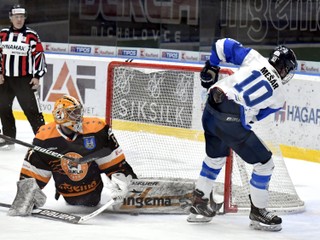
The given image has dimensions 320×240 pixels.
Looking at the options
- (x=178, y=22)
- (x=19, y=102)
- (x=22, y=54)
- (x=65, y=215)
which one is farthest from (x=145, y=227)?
(x=178, y=22)

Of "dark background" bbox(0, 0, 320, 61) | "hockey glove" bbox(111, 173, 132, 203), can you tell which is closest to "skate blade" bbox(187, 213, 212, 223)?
"hockey glove" bbox(111, 173, 132, 203)

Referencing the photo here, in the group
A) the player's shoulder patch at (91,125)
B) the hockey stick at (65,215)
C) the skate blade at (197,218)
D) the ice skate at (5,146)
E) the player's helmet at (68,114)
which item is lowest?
the ice skate at (5,146)

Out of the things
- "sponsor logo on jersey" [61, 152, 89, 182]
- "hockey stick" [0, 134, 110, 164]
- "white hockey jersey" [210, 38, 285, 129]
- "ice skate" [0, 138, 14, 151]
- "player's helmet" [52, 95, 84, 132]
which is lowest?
"ice skate" [0, 138, 14, 151]

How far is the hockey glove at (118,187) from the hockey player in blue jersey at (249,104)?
53 centimetres

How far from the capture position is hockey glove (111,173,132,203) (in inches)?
235

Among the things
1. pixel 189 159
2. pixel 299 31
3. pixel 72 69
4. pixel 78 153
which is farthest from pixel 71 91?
pixel 78 153

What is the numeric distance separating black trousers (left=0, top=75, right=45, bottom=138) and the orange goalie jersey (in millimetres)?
2781

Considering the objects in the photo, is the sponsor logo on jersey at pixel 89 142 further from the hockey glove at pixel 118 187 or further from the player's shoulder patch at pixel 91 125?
the hockey glove at pixel 118 187

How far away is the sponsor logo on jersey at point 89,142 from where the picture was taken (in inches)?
235

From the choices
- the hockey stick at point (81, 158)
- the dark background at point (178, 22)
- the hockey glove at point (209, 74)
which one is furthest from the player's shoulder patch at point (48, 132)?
the dark background at point (178, 22)

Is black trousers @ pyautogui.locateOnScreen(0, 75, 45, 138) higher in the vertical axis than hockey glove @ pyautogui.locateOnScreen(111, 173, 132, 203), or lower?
lower

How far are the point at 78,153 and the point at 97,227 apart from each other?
0.47 meters

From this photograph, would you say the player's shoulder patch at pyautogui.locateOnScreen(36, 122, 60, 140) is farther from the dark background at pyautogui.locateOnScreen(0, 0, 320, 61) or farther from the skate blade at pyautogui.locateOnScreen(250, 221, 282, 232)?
the dark background at pyautogui.locateOnScreen(0, 0, 320, 61)

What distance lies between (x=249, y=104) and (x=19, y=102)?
3.56 m
